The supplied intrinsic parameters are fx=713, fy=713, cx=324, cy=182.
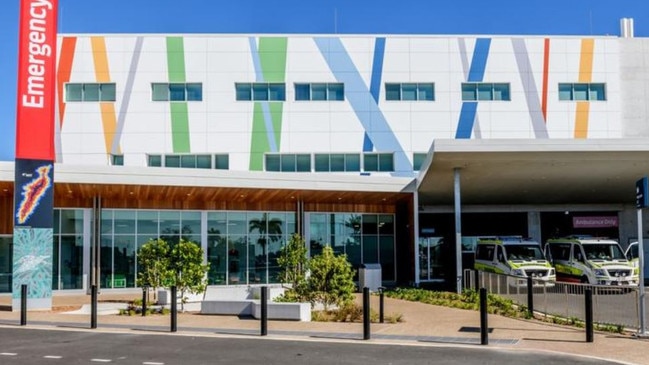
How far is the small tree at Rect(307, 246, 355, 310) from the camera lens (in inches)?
753

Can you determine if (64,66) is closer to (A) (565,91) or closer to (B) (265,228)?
(B) (265,228)

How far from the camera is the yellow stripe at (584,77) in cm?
4009

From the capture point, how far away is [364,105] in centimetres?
3912

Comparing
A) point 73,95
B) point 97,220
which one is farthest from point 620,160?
point 73,95

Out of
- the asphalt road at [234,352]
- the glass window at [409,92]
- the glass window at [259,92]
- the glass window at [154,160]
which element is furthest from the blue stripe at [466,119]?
the asphalt road at [234,352]

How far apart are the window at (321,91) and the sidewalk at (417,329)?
64.9 ft

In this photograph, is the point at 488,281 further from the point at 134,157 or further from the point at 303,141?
the point at 134,157

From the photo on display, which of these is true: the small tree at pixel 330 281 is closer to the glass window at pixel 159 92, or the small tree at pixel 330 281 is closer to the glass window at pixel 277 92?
the glass window at pixel 277 92

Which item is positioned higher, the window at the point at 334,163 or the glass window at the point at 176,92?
the glass window at the point at 176,92

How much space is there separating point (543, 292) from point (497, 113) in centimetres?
2266

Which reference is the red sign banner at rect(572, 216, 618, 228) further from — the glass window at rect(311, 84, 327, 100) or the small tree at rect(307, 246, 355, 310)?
the small tree at rect(307, 246, 355, 310)

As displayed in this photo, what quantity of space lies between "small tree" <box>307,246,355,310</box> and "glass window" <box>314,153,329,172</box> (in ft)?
64.1

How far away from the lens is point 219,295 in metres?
24.0

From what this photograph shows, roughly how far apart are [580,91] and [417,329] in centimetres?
2842
